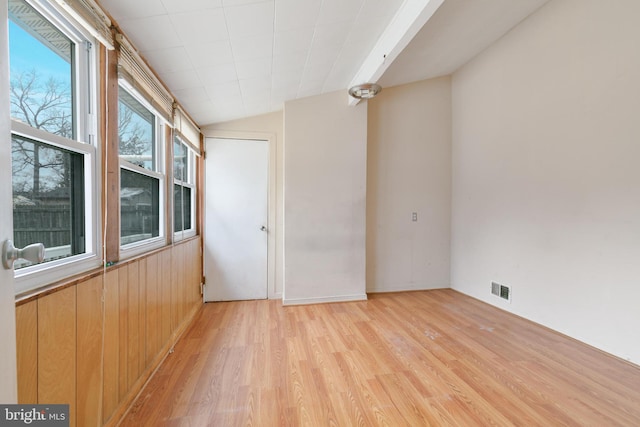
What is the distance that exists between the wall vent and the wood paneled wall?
3375mm

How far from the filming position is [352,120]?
3143 millimetres

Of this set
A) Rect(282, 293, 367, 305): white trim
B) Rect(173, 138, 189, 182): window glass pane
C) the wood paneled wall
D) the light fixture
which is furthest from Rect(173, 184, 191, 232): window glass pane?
the light fixture

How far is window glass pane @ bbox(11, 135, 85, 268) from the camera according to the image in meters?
0.93

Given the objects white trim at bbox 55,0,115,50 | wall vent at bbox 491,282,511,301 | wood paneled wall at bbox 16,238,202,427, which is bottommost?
wall vent at bbox 491,282,511,301

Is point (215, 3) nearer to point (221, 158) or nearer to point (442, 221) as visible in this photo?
point (221, 158)

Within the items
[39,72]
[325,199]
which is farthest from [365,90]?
[39,72]

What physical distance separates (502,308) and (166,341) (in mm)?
3383

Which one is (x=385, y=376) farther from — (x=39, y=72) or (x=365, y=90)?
(x=365, y=90)

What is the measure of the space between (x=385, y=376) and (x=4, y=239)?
77.2 inches

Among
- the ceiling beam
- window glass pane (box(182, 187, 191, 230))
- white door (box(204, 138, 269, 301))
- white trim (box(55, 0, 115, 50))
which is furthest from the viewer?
white door (box(204, 138, 269, 301))

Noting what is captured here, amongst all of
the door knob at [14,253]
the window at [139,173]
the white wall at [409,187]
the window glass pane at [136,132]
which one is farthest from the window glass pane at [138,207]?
the white wall at [409,187]

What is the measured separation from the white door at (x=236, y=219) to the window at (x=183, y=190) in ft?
0.62

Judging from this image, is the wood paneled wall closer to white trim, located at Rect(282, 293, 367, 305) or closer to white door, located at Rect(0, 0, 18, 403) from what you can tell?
white door, located at Rect(0, 0, 18, 403)

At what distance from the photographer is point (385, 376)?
174 cm
